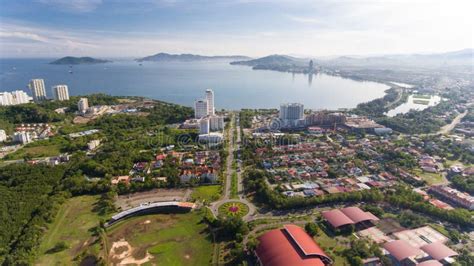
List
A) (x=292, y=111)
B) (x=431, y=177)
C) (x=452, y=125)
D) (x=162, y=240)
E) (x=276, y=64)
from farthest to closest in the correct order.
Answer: (x=276, y=64), (x=452, y=125), (x=292, y=111), (x=431, y=177), (x=162, y=240)

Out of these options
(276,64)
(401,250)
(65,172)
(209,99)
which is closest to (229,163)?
(65,172)

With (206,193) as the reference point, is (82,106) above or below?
above

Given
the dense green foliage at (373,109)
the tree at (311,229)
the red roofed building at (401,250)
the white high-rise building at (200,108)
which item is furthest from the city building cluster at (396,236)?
the dense green foliage at (373,109)

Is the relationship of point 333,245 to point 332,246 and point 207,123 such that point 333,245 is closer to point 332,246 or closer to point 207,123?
point 332,246

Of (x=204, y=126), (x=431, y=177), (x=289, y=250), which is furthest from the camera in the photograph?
(x=204, y=126)

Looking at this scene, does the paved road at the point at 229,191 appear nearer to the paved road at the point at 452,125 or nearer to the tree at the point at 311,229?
the tree at the point at 311,229

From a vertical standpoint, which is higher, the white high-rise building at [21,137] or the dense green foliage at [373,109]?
the dense green foliage at [373,109]

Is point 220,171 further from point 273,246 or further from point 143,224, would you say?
point 273,246

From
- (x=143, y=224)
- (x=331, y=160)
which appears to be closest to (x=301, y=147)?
(x=331, y=160)
